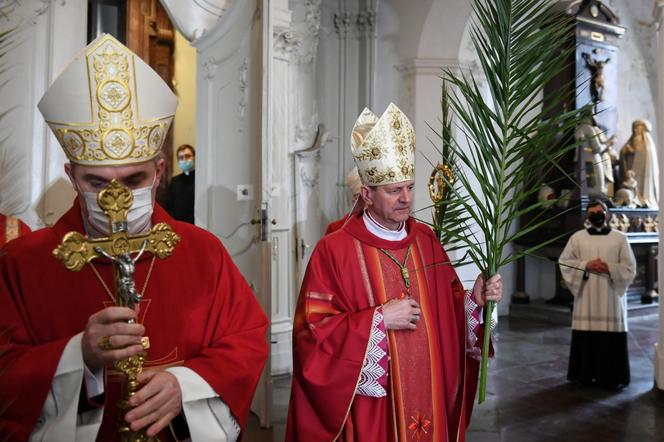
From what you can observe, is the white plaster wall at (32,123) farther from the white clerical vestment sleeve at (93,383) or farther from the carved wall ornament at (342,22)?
the carved wall ornament at (342,22)

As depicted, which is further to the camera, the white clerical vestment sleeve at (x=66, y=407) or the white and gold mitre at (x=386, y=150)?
the white and gold mitre at (x=386, y=150)

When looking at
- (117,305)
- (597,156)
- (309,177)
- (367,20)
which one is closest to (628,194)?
(597,156)

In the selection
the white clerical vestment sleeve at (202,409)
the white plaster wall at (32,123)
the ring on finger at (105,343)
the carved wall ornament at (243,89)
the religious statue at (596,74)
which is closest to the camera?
the ring on finger at (105,343)

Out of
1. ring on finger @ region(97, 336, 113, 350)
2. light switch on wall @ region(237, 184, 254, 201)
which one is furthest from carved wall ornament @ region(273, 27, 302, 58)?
ring on finger @ region(97, 336, 113, 350)

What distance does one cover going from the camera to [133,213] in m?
1.55

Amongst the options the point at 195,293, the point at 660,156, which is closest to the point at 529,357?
the point at 660,156

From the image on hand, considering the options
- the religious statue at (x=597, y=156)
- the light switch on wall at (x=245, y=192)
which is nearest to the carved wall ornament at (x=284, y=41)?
the light switch on wall at (x=245, y=192)

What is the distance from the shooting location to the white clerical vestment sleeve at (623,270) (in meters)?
6.21

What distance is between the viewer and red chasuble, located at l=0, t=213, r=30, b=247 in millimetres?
2838

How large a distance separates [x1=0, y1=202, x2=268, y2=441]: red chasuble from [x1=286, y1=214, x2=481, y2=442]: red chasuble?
0.61 metres

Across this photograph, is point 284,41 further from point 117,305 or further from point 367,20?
point 117,305

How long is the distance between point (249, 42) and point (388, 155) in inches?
100

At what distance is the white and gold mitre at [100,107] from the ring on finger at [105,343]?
17.8 inches

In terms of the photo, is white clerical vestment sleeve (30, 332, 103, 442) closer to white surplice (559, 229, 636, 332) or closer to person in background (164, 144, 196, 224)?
person in background (164, 144, 196, 224)
